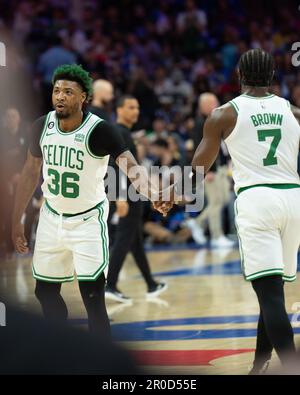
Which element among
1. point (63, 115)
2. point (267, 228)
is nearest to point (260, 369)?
point (267, 228)

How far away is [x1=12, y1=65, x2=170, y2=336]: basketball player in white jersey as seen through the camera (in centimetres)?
539

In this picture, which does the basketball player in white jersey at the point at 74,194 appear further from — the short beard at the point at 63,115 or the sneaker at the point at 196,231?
the sneaker at the point at 196,231

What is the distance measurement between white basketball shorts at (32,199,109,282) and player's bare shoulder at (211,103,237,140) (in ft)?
3.14

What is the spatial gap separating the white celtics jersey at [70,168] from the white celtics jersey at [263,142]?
0.87 meters

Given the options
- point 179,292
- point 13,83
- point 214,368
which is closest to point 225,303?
point 179,292

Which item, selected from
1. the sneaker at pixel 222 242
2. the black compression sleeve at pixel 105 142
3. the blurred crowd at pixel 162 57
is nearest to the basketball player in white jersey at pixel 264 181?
the black compression sleeve at pixel 105 142

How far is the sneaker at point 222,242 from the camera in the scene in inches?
515

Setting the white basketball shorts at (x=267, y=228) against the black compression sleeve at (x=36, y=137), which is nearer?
the white basketball shorts at (x=267, y=228)

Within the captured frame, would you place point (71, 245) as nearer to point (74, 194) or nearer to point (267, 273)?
point (74, 194)

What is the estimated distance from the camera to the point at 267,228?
493 cm

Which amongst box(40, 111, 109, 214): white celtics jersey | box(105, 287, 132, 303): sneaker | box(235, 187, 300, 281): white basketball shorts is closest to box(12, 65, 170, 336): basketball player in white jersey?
box(40, 111, 109, 214): white celtics jersey

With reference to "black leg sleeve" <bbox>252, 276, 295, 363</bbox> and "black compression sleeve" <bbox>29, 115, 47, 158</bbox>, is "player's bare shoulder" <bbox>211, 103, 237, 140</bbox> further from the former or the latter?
"black compression sleeve" <bbox>29, 115, 47, 158</bbox>

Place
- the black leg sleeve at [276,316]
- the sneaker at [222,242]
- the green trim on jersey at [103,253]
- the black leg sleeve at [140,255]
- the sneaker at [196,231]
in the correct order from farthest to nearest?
the sneaker at [196,231] < the sneaker at [222,242] < the black leg sleeve at [140,255] < the green trim on jersey at [103,253] < the black leg sleeve at [276,316]

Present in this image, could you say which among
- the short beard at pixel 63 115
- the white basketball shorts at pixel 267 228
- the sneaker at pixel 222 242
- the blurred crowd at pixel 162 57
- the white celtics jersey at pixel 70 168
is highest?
the blurred crowd at pixel 162 57
